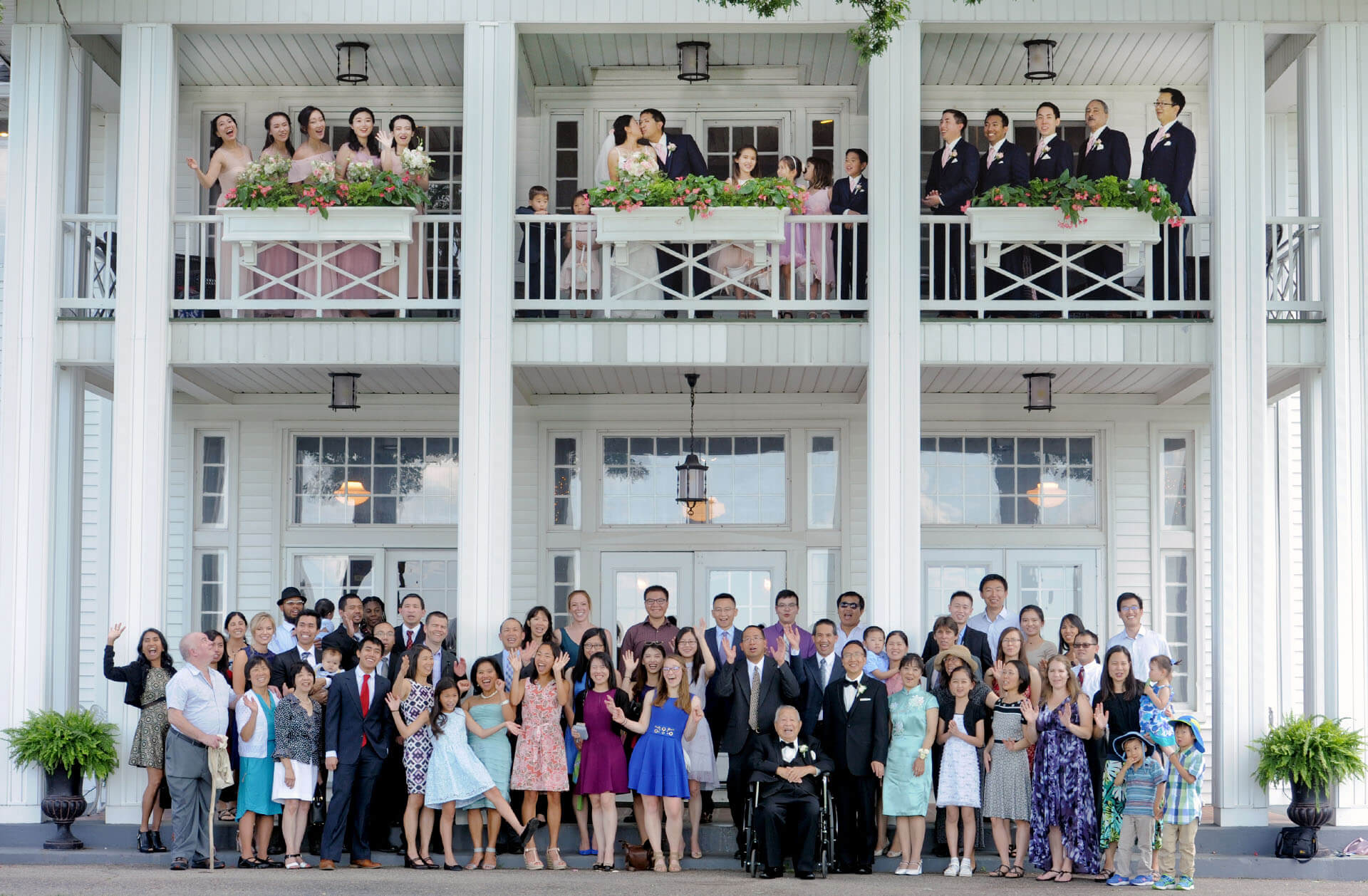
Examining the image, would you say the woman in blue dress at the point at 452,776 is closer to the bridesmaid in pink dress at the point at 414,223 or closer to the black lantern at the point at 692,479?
the bridesmaid in pink dress at the point at 414,223

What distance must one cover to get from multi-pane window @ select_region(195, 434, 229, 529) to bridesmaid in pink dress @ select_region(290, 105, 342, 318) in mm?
2551

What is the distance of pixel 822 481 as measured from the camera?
14.9 metres

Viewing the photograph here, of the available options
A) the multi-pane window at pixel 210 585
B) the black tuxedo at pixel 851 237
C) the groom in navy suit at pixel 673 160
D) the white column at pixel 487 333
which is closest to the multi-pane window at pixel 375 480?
the multi-pane window at pixel 210 585

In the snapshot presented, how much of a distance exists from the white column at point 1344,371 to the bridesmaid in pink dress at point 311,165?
790 centimetres

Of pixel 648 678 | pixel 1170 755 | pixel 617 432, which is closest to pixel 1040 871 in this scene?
pixel 1170 755

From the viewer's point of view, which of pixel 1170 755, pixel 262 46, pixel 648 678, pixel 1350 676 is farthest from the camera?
pixel 262 46

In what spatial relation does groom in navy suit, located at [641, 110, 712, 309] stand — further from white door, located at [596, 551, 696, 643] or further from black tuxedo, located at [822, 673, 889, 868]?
black tuxedo, located at [822, 673, 889, 868]

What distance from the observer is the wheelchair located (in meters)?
10.6

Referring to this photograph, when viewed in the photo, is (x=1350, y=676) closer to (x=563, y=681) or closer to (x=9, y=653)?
(x=563, y=681)

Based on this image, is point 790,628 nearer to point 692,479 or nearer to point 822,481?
point 692,479

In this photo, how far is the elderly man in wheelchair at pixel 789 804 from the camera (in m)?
10.5

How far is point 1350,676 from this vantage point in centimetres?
1191

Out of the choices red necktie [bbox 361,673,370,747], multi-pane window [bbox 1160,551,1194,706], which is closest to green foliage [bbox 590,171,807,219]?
red necktie [bbox 361,673,370,747]

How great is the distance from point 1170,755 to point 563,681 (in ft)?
13.7
